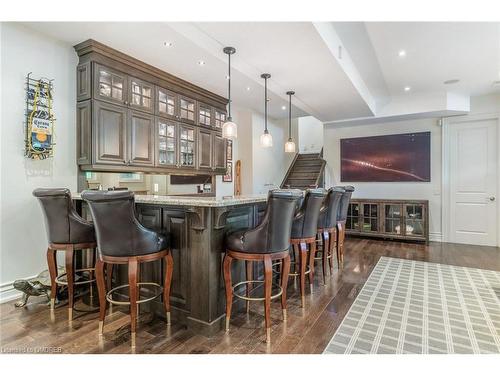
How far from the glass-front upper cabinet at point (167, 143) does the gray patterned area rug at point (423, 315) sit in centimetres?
306

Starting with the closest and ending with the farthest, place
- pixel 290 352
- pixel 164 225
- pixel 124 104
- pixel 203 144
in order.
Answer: pixel 290 352 < pixel 164 225 < pixel 124 104 < pixel 203 144

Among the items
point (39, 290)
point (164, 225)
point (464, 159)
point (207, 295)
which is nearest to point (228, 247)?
point (207, 295)

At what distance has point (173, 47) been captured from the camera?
10.3ft

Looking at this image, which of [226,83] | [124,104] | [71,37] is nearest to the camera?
[71,37]

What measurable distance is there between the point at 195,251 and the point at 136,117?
2257mm

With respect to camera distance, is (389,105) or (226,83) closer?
(226,83)

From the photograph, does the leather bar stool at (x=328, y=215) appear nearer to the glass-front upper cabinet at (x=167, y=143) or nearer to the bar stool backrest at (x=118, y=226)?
the bar stool backrest at (x=118, y=226)

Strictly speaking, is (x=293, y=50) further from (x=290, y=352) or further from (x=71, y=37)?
(x=290, y=352)

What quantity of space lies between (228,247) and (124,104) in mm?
2408

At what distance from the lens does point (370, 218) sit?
5852 millimetres

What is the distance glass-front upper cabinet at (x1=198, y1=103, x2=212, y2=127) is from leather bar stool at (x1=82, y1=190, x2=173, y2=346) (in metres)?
3.00

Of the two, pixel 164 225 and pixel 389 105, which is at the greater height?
pixel 389 105

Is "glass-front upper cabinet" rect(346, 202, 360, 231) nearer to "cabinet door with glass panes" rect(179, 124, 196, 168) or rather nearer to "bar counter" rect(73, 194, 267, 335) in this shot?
"cabinet door with glass panes" rect(179, 124, 196, 168)

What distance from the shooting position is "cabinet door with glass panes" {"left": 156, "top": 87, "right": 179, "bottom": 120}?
12.9 ft
